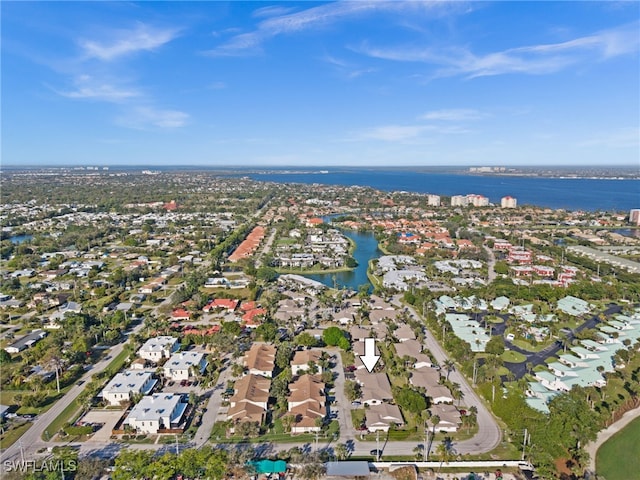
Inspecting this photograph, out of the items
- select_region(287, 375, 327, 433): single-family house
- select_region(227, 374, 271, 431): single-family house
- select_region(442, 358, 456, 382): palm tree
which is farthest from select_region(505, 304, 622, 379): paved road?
select_region(227, 374, 271, 431): single-family house

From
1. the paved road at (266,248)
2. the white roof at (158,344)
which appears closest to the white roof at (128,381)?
the white roof at (158,344)

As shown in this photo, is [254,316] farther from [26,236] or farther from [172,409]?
[26,236]

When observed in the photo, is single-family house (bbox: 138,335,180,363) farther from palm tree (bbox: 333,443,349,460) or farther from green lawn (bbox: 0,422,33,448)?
palm tree (bbox: 333,443,349,460)

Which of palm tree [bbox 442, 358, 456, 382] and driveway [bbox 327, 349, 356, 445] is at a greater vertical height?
palm tree [bbox 442, 358, 456, 382]

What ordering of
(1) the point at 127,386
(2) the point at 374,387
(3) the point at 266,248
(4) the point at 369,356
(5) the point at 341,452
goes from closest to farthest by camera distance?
1. (5) the point at 341,452
2. (2) the point at 374,387
3. (1) the point at 127,386
4. (4) the point at 369,356
5. (3) the point at 266,248

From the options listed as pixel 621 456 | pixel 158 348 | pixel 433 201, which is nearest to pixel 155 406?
pixel 158 348

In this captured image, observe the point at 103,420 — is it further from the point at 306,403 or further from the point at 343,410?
the point at 343,410

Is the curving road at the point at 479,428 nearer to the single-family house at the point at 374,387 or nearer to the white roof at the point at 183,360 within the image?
the single-family house at the point at 374,387
